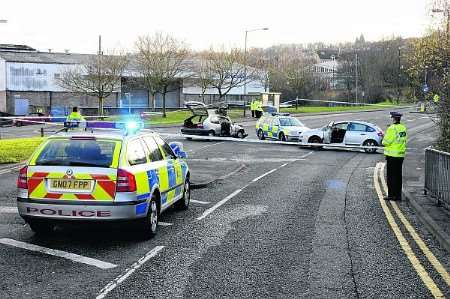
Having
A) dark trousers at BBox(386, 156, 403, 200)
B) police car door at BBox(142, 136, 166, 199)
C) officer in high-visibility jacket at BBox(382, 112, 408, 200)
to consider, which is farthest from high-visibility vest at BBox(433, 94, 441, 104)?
police car door at BBox(142, 136, 166, 199)

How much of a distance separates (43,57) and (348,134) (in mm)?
48434

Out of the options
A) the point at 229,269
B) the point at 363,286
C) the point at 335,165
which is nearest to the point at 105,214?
the point at 229,269

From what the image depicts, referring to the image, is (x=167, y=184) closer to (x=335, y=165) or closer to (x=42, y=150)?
(x=42, y=150)

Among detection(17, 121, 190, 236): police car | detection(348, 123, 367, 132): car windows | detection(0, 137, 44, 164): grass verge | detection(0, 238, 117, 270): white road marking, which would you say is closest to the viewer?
detection(0, 238, 117, 270): white road marking

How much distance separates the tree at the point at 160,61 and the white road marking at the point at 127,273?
43919 millimetres

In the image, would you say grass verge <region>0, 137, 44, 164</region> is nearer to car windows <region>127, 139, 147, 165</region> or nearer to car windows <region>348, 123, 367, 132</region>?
car windows <region>127, 139, 147, 165</region>

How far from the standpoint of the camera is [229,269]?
21.9 feet

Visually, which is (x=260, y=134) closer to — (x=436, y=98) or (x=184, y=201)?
(x=436, y=98)

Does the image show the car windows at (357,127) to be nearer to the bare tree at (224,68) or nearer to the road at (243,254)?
the road at (243,254)

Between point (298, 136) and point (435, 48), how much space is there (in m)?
11.4

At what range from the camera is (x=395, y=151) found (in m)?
12.2

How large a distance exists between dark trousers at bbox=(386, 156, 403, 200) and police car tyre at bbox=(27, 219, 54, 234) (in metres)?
7.15

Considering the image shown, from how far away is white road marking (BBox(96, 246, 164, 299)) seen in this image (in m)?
5.74

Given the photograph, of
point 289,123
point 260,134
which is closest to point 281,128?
point 289,123
